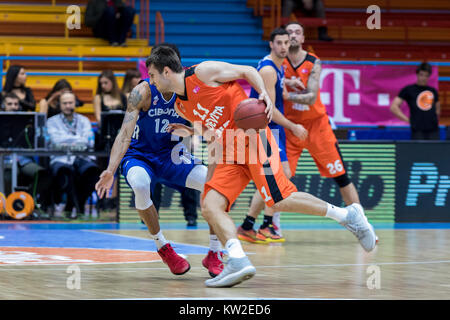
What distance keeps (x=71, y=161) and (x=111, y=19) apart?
5222 mm

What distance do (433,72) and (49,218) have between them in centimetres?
668

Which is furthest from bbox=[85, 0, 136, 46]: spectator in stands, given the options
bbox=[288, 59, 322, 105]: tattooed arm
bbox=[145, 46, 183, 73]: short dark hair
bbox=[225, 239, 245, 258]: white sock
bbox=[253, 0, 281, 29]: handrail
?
bbox=[225, 239, 245, 258]: white sock

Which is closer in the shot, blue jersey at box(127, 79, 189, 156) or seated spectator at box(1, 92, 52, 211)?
blue jersey at box(127, 79, 189, 156)

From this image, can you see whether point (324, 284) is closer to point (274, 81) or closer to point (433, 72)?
point (274, 81)

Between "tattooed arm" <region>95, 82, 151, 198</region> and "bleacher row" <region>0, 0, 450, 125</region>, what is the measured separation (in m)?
8.79

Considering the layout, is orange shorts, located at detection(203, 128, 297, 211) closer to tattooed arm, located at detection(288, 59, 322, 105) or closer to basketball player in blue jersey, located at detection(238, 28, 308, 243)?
basketball player in blue jersey, located at detection(238, 28, 308, 243)

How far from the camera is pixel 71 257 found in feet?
24.6

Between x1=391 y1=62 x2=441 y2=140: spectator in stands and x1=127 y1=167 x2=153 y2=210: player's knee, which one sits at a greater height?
x1=391 y1=62 x2=441 y2=140: spectator in stands

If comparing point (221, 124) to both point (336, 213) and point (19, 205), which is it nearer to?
point (336, 213)

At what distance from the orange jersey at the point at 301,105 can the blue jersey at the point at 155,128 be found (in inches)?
106

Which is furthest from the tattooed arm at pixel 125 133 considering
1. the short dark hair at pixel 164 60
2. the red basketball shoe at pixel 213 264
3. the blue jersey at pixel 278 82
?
the blue jersey at pixel 278 82

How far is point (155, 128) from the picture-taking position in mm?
6578

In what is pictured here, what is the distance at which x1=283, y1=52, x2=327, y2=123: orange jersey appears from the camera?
9.06 meters

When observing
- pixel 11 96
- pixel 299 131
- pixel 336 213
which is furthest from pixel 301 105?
pixel 11 96
